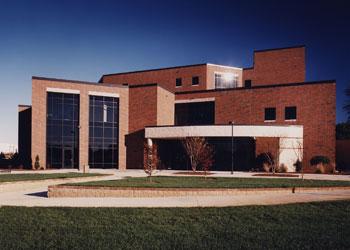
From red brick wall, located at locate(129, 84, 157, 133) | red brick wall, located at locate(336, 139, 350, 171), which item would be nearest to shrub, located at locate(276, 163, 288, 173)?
red brick wall, located at locate(336, 139, 350, 171)

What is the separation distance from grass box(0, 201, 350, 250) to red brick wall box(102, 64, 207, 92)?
3952 cm

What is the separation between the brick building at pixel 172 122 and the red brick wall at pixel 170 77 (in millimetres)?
8448

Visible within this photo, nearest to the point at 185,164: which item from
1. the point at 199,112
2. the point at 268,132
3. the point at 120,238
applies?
the point at 199,112

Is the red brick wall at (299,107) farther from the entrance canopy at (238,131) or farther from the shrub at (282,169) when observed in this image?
the shrub at (282,169)

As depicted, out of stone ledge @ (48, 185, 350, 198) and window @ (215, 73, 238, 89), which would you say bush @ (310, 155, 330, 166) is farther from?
window @ (215, 73, 238, 89)

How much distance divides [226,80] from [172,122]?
15.6m

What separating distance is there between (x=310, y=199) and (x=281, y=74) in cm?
3830

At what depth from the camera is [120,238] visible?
803 centimetres

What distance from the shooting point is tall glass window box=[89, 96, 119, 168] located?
3844cm

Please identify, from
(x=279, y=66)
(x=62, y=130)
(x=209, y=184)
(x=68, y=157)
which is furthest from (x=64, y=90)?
(x=279, y=66)

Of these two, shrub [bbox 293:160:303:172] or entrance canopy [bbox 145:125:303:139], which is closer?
entrance canopy [bbox 145:125:303:139]

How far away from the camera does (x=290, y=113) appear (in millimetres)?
36969

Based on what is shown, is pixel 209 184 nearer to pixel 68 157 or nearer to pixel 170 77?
pixel 68 157

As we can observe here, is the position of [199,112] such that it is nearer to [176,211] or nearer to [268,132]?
[268,132]
